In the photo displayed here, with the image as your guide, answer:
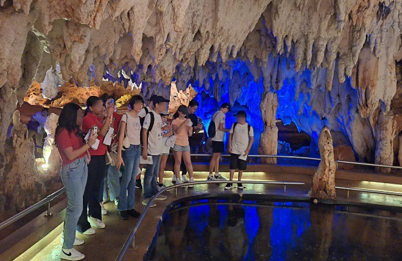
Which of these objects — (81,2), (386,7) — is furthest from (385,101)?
(81,2)

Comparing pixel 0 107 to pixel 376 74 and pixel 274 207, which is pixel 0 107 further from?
pixel 376 74

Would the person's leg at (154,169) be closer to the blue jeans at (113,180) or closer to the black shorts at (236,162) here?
the blue jeans at (113,180)

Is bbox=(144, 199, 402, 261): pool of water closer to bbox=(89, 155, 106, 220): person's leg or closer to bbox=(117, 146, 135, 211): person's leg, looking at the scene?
bbox=(117, 146, 135, 211): person's leg

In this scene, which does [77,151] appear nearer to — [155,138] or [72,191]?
[72,191]

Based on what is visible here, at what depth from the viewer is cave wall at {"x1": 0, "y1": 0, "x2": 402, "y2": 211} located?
4754 millimetres

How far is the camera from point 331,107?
11.3 metres

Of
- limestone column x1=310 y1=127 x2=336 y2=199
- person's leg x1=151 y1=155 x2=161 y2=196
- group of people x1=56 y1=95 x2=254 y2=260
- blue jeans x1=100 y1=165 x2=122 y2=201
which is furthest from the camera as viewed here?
limestone column x1=310 y1=127 x2=336 y2=199

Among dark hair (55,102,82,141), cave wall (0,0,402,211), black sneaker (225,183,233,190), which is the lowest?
black sneaker (225,183,233,190)

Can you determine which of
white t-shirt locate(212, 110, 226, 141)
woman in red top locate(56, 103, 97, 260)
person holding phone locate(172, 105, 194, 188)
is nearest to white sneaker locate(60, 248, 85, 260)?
woman in red top locate(56, 103, 97, 260)

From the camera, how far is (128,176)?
4465 mm

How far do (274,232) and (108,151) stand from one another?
281 cm

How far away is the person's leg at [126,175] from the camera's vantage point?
14.6 feet

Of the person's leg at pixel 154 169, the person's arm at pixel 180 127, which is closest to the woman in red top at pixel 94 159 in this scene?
the person's leg at pixel 154 169

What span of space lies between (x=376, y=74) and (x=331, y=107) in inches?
85.9
